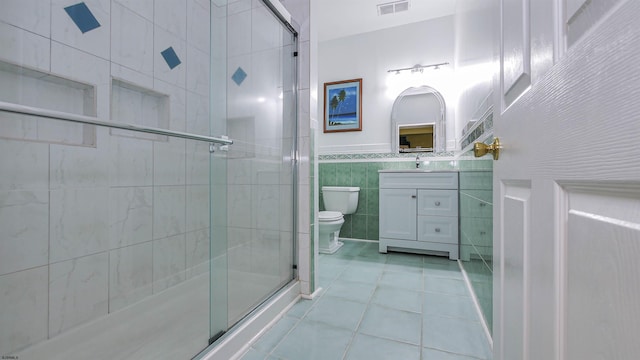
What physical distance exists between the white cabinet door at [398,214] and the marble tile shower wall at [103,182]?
155cm

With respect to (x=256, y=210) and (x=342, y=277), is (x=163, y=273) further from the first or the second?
(x=342, y=277)

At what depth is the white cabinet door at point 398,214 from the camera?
237cm

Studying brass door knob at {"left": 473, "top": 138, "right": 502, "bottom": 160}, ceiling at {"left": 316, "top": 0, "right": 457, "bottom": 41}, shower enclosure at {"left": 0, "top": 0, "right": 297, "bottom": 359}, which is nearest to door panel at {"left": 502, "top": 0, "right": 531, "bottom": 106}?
brass door knob at {"left": 473, "top": 138, "right": 502, "bottom": 160}

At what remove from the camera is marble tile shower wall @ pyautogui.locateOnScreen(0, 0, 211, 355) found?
1.03 metres

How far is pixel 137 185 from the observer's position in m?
1.47

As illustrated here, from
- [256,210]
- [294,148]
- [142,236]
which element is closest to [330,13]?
[294,148]

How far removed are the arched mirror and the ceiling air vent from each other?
759 millimetres

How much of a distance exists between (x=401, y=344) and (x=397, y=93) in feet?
7.95

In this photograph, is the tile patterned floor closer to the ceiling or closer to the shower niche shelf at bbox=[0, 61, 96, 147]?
the shower niche shelf at bbox=[0, 61, 96, 147]

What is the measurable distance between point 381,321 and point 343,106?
2301mm

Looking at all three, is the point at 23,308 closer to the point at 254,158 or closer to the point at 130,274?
the point at 130,274

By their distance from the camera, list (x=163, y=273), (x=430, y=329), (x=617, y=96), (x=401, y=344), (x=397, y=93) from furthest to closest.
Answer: (x=397, y=93) < (x=163, y=273) < (x=430, y=329) < (x=401, y=344) < (x=617, y=96)

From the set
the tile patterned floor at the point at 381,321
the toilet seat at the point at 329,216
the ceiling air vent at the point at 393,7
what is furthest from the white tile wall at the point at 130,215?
the ceiling air vent at the point at 393,7

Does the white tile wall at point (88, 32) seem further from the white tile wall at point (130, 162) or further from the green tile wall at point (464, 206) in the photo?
A: the green tile wall at point (464, 206)
